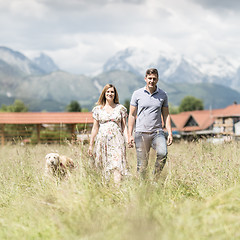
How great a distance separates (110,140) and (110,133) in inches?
4.3

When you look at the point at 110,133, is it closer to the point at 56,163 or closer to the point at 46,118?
the point at 56,163

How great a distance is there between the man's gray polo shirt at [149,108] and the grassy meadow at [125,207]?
21.9 inches

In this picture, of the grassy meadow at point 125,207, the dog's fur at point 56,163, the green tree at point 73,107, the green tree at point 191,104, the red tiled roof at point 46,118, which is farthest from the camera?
the green tree at point 73,107

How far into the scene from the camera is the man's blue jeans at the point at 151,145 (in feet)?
15.8

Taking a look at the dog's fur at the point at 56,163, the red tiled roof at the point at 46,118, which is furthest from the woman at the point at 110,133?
the red tiled roof at the point at 46,118

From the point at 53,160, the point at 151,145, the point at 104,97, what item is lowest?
the point at 53,160

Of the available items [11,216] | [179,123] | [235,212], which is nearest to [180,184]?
[235,212]

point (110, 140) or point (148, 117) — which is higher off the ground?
point (148, 117)

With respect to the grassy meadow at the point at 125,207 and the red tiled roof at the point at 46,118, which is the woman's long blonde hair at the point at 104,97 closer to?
the grassy meadow at the point at 125,207

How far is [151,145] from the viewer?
5094 millimetres

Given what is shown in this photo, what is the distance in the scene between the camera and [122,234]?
235 centimetres

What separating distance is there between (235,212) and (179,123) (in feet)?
180

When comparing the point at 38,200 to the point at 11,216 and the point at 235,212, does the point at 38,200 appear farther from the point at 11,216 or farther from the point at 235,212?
the point at 235,212

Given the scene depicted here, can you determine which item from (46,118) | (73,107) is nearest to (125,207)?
(46,118)
